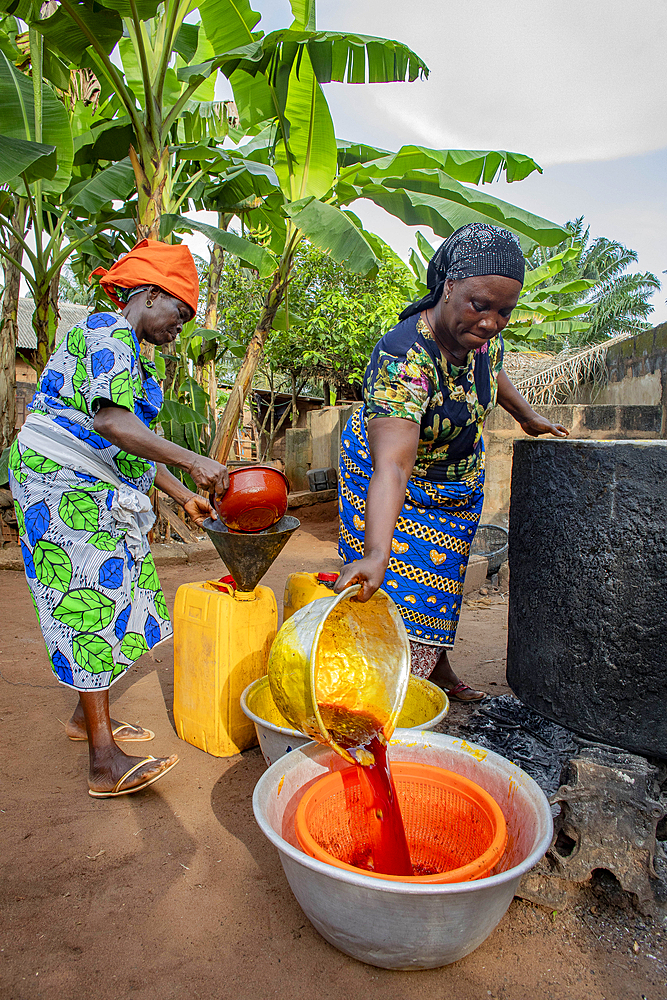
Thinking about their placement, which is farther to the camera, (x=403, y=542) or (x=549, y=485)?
(x=403, y=542)

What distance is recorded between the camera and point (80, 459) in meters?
2.08

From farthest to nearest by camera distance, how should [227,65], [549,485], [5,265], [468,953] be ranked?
1. [5,265]
2. [227,65]
3. [549,485]
4. [468,953]

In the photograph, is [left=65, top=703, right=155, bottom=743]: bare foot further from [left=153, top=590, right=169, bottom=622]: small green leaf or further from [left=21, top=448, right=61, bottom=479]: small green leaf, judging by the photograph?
[left=21, top=448, right=61, bottom=479]: small green leaf

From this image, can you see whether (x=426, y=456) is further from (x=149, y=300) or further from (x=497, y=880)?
(x=497, y=880)

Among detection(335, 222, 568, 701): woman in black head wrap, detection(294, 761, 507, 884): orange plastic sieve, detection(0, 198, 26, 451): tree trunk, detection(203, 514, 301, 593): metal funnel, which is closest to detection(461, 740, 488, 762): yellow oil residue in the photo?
detection(294, 761, 507, 884): orange plastic sieve

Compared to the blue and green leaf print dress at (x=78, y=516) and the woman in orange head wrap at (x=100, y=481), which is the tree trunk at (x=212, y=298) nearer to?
the woman in orange head wrap at (x=100, y=481)

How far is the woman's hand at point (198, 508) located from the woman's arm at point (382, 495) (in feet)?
2.35

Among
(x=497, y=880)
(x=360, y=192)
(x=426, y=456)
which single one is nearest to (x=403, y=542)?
(x=426, y=456)

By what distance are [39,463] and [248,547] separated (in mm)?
726

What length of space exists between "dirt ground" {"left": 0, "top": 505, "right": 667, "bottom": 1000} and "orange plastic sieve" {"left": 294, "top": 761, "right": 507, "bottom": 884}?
196 millimetres

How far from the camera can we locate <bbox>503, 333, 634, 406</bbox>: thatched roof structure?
8.48 m

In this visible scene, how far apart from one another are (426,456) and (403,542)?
34 centimetres

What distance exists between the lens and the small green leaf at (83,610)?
6.84ft

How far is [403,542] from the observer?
7.77 feet
